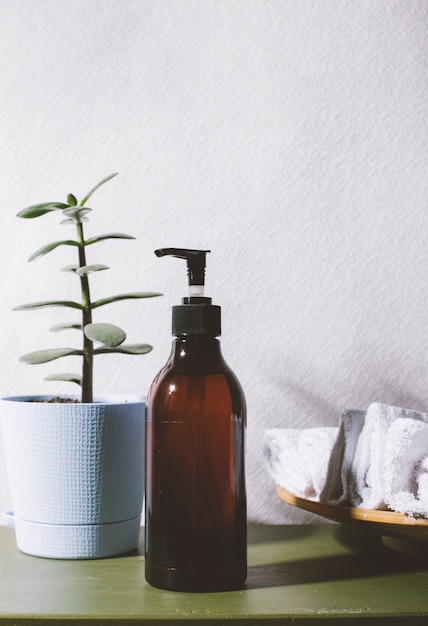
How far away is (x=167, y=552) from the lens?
58 centimetres

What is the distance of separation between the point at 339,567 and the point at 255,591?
0.39 feet

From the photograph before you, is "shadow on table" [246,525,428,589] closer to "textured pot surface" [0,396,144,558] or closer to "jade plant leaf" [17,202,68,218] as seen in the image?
"textured pot surface" [0,396,144,558]

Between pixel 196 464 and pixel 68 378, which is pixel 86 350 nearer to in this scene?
pixel 68 378

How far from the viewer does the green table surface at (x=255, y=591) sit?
51 cm

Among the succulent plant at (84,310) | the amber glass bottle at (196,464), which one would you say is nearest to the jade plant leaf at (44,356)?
the succulent plant at (84,310)

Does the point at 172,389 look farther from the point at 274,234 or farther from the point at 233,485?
the point at 274,234

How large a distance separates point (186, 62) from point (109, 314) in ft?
1.12

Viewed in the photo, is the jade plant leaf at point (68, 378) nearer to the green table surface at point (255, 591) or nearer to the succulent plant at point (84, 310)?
the succulent plant at point (84, 310)

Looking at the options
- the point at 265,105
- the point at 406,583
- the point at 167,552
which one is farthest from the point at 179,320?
the point at 265,105

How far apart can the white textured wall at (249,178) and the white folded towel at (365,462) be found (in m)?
0.16

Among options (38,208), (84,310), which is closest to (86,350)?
(84,310)

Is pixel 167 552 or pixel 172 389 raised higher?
pixel 172 389

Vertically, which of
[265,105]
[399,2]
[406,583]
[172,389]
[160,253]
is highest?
[399,2]

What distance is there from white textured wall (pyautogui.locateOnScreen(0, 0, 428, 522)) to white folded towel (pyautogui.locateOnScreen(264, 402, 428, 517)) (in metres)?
0.16
